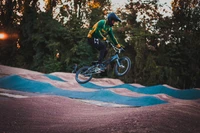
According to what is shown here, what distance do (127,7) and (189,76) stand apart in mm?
7370

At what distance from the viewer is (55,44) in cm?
1925

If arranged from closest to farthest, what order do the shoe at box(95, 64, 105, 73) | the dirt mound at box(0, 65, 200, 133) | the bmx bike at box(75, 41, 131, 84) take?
the dirt mound at box(0, 65, 200, 133), the bmx bike at box(75, 41, 131, 84), the shoe at box(95, 64, 105, 73)

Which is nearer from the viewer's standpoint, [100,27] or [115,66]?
[100,27]

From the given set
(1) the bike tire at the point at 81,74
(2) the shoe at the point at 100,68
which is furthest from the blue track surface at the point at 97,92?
(2) the shoe at the point at 100,68

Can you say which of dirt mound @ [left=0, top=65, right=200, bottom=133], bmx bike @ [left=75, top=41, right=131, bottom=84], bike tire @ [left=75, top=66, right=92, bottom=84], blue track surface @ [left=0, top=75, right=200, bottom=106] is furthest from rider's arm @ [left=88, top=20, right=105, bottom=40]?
blue track surface @ [left=0, top=75, right=200, bottom=106]

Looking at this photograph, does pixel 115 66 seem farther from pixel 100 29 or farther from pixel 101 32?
pixel 100 29

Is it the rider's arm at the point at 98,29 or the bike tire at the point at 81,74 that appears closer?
the rider's arm at the point at 98,29

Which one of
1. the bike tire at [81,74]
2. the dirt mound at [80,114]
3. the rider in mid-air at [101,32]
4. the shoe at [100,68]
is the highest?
the rider in mid-air at [101,32]

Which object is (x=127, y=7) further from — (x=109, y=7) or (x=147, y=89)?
(x=147, y=89)

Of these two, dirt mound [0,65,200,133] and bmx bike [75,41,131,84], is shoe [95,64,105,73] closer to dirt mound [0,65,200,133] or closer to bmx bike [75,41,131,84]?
bmx bike [75,41,131,84]

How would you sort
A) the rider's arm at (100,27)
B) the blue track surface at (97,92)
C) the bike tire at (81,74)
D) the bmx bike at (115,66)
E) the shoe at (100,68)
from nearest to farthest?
the rider's arm at (100,27) → the bmx bike at (115,66) → the shoe at (100,68) → the bike tire at (81,74) → the blue track surface at (97,92)

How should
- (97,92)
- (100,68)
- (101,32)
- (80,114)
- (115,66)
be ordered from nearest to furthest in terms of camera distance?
(80,114), (101,32), (115,66), (100,68), (97,92)

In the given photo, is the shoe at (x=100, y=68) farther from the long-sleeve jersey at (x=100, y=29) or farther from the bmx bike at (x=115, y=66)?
the long-sleeve jersey at (x=100, y=29)

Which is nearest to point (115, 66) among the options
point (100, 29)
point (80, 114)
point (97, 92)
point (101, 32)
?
point (101, 32)
